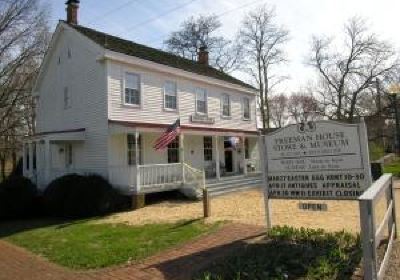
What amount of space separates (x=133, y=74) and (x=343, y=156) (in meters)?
13.4

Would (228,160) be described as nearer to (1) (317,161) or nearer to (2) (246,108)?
(2) (246,108)

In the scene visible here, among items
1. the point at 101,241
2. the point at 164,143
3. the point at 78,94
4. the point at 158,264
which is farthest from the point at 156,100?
the point at 158,264

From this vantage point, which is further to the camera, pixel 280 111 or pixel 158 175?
pixel 280 111

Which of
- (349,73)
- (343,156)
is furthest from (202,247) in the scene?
(349,73)

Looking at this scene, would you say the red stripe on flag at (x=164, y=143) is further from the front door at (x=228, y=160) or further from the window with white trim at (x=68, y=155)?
the front door at (x=228, y=160)

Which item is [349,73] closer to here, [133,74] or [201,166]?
[201,166]

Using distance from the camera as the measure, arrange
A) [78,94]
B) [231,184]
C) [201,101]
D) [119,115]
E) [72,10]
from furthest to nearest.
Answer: [201,101], [72,10], [231,184], [78,94], [119,115]

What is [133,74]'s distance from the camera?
1962 cm

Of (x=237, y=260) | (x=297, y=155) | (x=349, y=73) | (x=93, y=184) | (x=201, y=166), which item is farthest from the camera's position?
(x=349, y=73)

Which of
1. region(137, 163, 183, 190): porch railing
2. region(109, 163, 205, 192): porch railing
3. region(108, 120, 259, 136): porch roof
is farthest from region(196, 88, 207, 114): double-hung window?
region(137, 163, 183, 190): porch railing

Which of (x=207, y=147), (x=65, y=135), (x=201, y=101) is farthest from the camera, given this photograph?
(x=207, y=147)

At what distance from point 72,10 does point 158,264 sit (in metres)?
18.0

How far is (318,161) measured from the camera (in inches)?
332

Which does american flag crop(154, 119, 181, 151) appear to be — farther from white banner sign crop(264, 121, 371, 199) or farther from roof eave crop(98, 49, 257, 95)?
white banner sign crop(264, 121, 371, 199)
